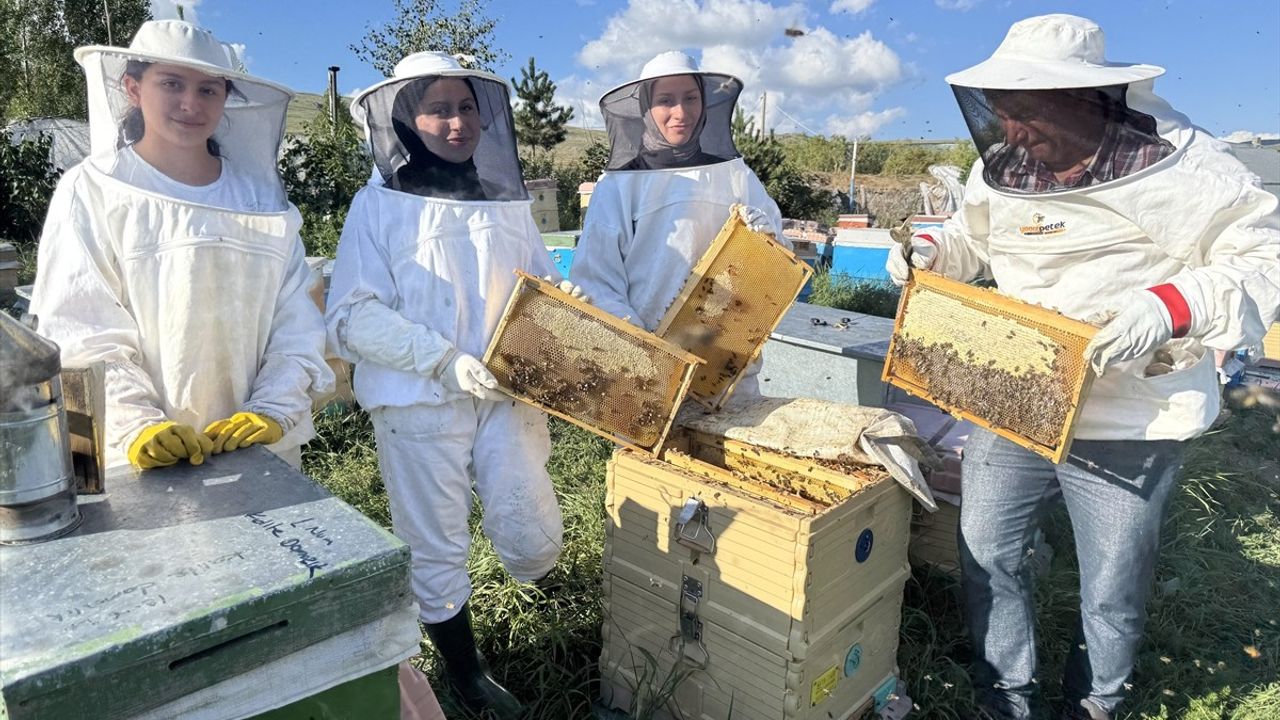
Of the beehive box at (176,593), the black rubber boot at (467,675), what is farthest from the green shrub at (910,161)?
the beehive box at (176,593)

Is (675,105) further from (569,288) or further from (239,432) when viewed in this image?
(239,432)

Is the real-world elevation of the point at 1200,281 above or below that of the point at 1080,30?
below

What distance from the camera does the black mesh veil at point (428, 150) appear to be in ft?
8.75

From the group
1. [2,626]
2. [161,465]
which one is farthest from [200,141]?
[2,626]

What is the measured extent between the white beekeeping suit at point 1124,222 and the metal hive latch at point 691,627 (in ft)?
4.26

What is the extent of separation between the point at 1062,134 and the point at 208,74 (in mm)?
2442

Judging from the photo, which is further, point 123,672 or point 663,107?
point 663,107

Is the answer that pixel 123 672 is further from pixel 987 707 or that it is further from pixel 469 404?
pixel 987 707

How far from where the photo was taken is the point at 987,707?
9.47 ft

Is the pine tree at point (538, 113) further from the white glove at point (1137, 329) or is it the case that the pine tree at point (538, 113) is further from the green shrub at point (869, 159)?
the white glove at point (1137, 329)

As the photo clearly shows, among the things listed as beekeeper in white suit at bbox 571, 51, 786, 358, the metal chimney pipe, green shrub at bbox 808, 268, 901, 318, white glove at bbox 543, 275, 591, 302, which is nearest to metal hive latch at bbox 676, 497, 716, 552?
white glove at bbox 543, 275, 591, 302

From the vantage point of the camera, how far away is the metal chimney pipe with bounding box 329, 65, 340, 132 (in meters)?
12.9

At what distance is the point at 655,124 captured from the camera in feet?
10.5

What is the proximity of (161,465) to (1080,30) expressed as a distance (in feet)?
8.96
